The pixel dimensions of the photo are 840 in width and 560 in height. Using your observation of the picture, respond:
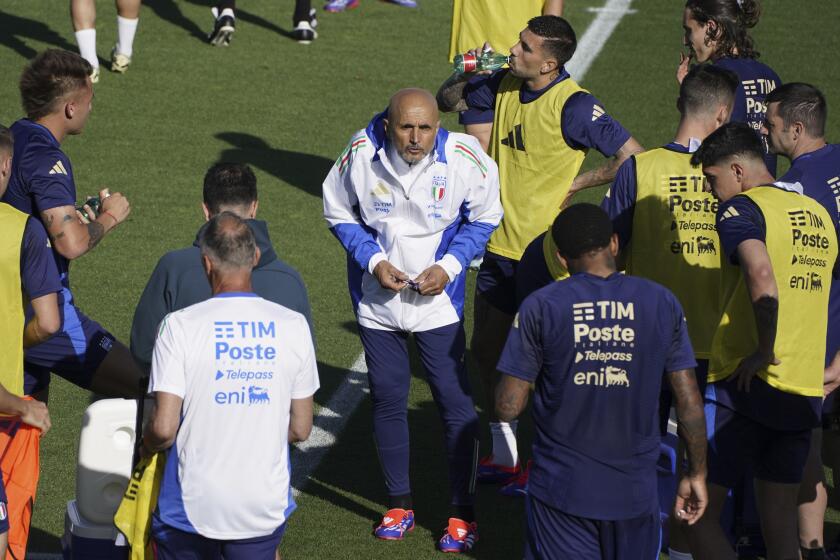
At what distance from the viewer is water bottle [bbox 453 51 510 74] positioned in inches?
305

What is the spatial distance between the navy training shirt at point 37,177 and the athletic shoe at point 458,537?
230 cm

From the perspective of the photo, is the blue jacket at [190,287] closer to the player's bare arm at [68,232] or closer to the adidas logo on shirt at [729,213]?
the player's bare arm at [68,232]

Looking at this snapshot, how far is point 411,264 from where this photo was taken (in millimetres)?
6457

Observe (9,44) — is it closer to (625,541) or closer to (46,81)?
(46,81)

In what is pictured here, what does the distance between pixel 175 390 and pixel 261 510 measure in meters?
0.54

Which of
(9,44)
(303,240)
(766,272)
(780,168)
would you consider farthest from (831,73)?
(766,272)

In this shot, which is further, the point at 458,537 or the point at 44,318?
the point at 458,537

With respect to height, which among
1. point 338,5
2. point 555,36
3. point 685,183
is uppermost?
point 338,5

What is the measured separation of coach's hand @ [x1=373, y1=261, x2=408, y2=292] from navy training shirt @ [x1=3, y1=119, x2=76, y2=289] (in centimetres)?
145

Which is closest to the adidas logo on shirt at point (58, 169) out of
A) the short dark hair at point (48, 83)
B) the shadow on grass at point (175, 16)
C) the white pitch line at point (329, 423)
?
the short dark hair at point (48, 83)

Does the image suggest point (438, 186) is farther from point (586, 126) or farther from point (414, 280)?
point (586, 126)

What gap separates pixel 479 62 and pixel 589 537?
3.65 metres

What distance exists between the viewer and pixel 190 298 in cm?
518

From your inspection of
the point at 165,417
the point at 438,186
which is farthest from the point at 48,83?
the point at 165,417
